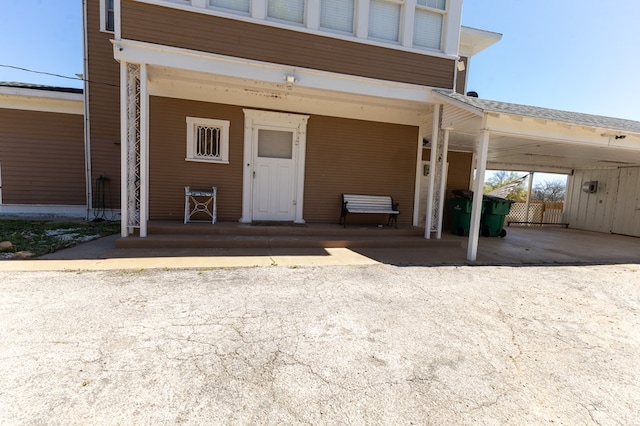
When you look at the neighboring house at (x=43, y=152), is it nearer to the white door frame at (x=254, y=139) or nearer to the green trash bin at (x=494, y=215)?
the white door frame at (x=254, y=139)

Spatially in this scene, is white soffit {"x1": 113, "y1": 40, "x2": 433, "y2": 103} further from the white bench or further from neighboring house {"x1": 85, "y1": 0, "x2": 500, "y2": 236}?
the white bench

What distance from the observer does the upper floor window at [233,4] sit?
18.7 ft

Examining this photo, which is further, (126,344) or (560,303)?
(560,303)

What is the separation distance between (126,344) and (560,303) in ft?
15.5

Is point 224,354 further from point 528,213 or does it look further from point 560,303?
point 528,213

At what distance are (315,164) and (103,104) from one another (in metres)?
5.70

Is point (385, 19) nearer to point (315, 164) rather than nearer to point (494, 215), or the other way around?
point (315, 164)

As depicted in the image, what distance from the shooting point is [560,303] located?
3.81 metres

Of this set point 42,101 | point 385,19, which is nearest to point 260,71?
point 385,19

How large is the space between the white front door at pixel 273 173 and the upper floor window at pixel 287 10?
90.0 inches

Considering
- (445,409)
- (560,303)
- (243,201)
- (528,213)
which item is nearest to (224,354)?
(445,409)

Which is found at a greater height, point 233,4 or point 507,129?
point 233,4

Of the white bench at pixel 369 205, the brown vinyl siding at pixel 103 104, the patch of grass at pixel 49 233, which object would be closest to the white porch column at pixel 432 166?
the white bench at pixel 369 205

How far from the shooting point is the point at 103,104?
25.9 feet
